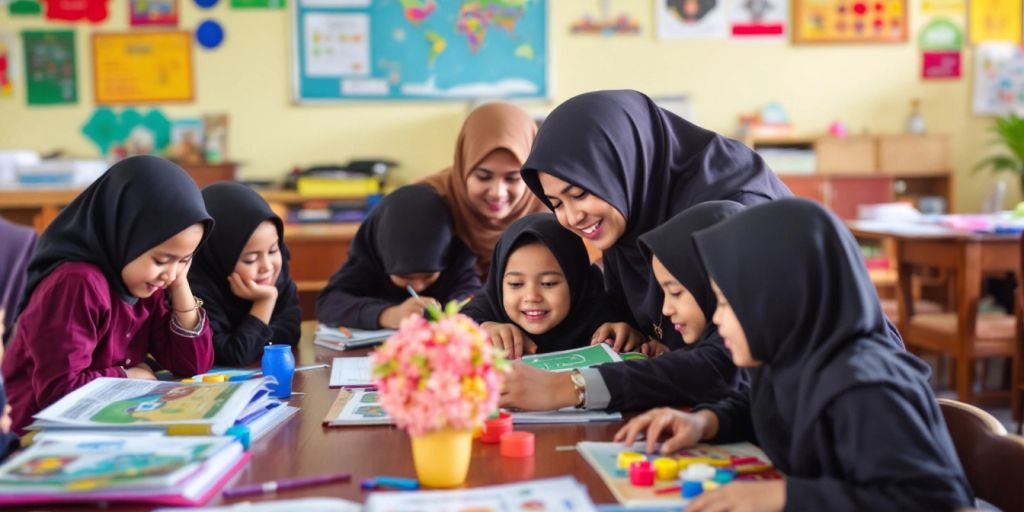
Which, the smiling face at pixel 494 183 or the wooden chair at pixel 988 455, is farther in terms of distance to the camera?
the smiling face at pixel 494 183

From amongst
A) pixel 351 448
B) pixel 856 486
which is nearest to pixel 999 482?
pixel 856 486

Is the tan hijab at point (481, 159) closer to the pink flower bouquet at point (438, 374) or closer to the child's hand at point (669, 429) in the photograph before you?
the child's hand at point (669, 429)

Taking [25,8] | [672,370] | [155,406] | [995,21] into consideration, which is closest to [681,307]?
[672,370]

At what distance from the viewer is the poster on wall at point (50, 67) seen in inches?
226

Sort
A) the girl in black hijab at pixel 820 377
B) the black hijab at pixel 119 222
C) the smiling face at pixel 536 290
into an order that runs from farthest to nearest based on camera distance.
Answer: the smiling face at pixel 536 290, the black hijab at pixel 119 222, the girl in black hijab at pixel 820 377

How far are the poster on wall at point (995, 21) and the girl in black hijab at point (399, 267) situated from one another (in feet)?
15.2

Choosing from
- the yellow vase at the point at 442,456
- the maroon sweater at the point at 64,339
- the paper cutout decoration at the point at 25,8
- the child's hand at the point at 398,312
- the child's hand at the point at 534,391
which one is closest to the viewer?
the yellow vase at the point at 442,456

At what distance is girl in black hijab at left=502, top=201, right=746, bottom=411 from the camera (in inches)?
62.5

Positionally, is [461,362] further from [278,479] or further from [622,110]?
[622,110]

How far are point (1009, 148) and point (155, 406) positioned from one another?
5766mm

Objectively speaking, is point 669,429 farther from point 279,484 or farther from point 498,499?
point 279,484

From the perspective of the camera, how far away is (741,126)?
→ 234 inches

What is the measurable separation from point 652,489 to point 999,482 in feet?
1.75

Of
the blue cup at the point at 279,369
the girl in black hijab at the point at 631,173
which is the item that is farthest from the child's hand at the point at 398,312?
the blue cup at the point at 279,369
